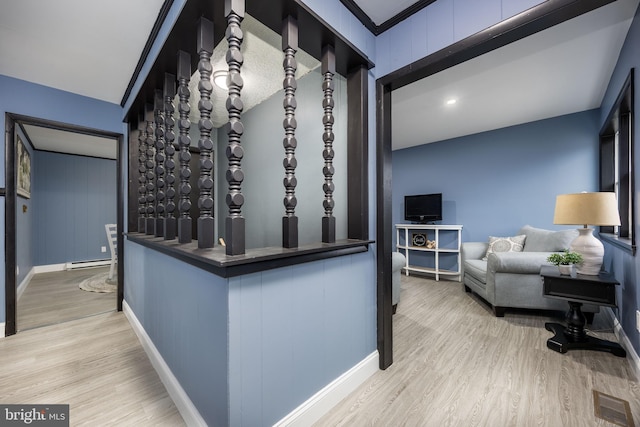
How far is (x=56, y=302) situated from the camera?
3.17 m

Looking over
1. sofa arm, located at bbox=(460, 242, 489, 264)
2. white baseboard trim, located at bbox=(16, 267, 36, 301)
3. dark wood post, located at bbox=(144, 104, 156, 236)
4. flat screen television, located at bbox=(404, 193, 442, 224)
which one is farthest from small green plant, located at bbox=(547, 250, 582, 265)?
white baseboard trim, located at bbox=(16, 267, 36, 301)

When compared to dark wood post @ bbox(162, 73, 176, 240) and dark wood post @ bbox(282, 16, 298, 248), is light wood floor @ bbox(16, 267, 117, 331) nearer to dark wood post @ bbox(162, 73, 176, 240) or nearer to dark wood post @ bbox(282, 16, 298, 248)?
dark wood post @ bbox(162, 73, 176, 240)

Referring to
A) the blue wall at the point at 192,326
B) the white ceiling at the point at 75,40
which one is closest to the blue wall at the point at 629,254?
the blue wall at the point at 192,326

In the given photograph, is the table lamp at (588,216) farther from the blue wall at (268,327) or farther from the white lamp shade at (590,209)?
the blue wall at (268,327)

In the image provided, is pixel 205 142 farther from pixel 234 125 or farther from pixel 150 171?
pixel 150 171

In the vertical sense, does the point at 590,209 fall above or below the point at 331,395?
above

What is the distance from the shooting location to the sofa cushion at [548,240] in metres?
2.96

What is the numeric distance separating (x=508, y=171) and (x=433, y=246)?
1.64m

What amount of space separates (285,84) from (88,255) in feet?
21.3

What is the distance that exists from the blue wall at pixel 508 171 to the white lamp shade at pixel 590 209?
6.05 feet

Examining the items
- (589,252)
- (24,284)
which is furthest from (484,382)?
(24,284)

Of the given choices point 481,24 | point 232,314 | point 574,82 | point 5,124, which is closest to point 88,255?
point 5,124

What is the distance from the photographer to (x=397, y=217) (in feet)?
17.6

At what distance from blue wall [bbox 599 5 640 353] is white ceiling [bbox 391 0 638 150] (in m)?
0.11
